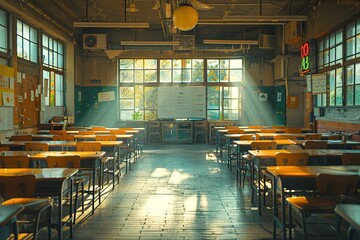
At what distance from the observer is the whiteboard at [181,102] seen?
44.9 feet

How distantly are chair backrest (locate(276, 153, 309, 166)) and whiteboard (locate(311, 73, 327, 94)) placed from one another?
18.2 ft

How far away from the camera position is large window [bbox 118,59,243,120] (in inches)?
546

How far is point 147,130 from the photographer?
44.8ft

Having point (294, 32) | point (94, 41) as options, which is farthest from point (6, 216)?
point (94, 41)

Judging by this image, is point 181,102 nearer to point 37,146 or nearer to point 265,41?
point 265,41

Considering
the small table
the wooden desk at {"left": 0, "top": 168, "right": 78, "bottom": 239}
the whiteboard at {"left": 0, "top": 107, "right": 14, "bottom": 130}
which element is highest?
the whiteboard at {"left": 0, "top": 107, "right": 14, "bottom": 130}

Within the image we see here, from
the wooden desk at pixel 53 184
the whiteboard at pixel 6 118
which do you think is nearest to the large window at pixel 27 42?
the whiteboard at pixel 6 118

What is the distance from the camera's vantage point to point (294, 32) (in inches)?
399

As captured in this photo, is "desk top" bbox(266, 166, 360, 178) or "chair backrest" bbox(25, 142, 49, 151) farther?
"chair backrest" bbox(25, 142, 49, 151)

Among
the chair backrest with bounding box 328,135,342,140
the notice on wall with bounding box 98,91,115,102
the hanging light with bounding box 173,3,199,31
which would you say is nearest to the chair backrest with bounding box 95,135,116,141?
the hanging light with bounding box 173,3,199,31

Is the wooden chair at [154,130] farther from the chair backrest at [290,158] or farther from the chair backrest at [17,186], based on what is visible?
the chair backrest at [17,186]

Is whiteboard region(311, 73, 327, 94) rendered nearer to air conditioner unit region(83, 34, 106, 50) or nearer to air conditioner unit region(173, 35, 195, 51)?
air conditioner unit region(173, 35, 195, 51)

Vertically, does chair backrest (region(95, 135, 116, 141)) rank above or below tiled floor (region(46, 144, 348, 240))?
above

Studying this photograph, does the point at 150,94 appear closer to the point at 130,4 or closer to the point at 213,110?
the point at 213,110
